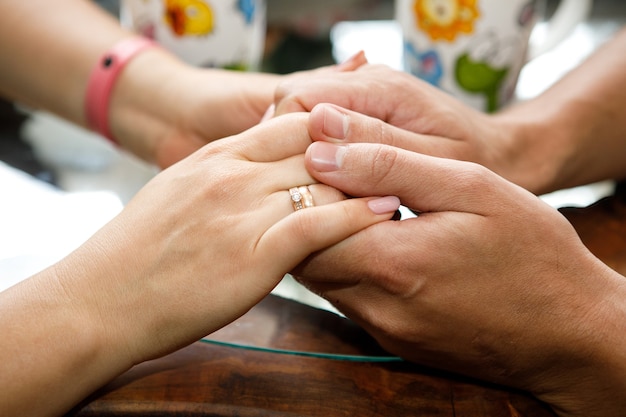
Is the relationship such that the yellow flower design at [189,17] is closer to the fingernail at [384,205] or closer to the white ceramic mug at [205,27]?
the white ceramic mug at [205,27]

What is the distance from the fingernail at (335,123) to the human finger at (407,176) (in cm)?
2

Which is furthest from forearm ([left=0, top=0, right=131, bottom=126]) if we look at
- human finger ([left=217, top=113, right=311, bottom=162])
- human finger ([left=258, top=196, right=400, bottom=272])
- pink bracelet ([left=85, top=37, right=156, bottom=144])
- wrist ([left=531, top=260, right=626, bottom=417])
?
wrist ([left=531, top=260, right=626, bottom=417])

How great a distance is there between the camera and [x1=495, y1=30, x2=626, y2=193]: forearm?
79 centimetres

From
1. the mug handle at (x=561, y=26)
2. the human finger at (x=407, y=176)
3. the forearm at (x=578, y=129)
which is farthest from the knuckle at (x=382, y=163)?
the mug handle at (x=561, y=26)

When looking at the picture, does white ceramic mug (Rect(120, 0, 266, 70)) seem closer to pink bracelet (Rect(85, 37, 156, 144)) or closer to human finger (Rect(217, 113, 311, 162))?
pink bracelet (Rect(85, 37, 156, 144))

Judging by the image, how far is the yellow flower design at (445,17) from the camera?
2.62ft

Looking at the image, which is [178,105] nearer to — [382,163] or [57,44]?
[57,44]

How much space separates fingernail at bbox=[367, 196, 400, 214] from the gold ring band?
0.05 metres

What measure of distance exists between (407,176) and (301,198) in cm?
9

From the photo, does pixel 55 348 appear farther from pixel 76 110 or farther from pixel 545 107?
pixel 545 107

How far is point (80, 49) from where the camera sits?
91 centimetres

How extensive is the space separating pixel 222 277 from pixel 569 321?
264 mm

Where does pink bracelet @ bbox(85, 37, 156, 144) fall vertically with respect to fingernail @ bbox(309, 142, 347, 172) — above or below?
below

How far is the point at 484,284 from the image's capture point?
1.83 ft
